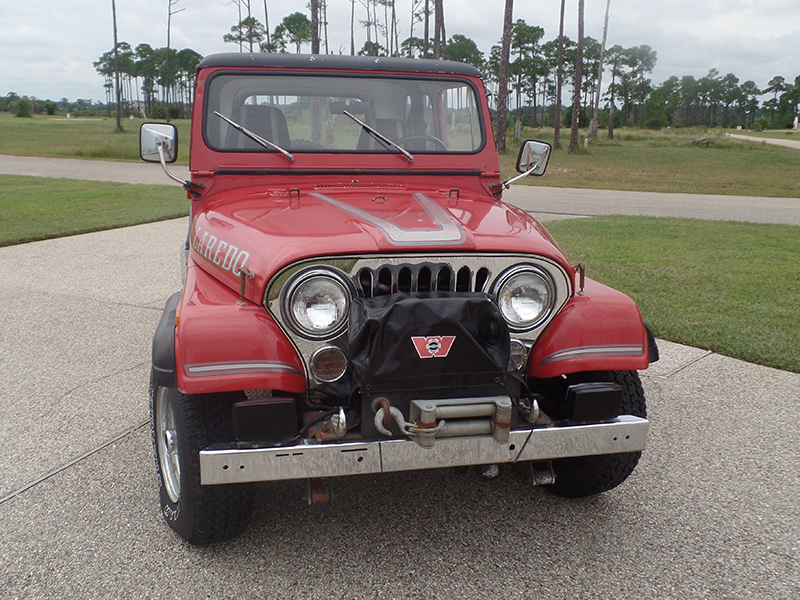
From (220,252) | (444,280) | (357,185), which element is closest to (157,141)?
(357,185)

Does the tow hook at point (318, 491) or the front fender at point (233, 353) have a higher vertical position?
the front fender at point (233, 353)

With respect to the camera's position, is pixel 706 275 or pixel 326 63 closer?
pixel 326 63

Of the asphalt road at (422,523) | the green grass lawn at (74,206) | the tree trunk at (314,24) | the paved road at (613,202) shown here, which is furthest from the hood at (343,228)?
the tree trunk at (314,24)

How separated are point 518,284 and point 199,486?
1318mm

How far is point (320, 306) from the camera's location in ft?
7.69

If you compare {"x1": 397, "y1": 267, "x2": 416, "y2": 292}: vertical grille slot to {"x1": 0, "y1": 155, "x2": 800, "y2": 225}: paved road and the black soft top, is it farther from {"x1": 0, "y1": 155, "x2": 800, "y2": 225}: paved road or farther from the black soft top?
{"x1": 0, "y1": 155, "x2": 800, "y2": 225}: paved road

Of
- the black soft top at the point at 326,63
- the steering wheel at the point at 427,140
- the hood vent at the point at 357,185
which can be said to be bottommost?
the hood vent at the point at 357,185

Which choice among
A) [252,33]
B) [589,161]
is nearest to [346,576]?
[589,161]

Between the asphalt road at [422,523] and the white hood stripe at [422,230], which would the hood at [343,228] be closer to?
the white hood stripe at [422,230]

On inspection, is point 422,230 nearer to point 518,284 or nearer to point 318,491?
point 518,284

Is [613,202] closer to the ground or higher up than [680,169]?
closer to the ground

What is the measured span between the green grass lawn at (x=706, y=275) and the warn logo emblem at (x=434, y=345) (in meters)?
3.46

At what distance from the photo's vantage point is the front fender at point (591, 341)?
2.46 meters

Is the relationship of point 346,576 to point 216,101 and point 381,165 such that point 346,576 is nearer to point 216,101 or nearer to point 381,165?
point 381,165
